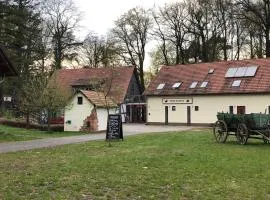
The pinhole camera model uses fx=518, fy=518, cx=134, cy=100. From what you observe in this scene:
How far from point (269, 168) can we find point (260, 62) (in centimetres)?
3634

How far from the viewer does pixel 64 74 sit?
68500mm

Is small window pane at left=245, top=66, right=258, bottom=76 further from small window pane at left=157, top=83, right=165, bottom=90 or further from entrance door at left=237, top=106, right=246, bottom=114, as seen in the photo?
small window pane at left=157, top=83, right=165, bottom=90

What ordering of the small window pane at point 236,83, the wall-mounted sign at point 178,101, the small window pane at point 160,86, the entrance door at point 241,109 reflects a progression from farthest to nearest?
the small window pane at point 160,86, the wall-mounted sign at point 178,101, the small window pane at point 236,83, the entrance door at point 241,109

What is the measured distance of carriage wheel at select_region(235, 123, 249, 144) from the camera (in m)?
23.1

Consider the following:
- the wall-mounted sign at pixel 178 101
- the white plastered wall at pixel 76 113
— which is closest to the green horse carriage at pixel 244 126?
the white plastered wall at pixel 76 113

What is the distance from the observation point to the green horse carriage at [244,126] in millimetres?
22875

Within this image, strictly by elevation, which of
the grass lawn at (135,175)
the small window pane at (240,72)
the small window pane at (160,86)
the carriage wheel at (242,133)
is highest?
the small window pane at (240,72)

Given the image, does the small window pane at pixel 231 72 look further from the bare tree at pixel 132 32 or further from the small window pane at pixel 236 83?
the bare tree at pixel 132 32

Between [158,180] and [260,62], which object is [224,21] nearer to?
[260,62]

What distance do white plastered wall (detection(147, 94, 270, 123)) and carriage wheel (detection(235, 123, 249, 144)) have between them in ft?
73.4

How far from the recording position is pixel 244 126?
23172 mm

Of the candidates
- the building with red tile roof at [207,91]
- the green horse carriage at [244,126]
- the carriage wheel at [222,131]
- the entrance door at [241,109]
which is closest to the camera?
the green horse carriage at [244,126]

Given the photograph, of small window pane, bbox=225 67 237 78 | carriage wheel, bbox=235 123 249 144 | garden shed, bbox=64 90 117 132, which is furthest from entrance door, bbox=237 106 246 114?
carriage wheel, bbox=235 123 249 144

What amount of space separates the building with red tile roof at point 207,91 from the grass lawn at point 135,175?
29053 millimetres
